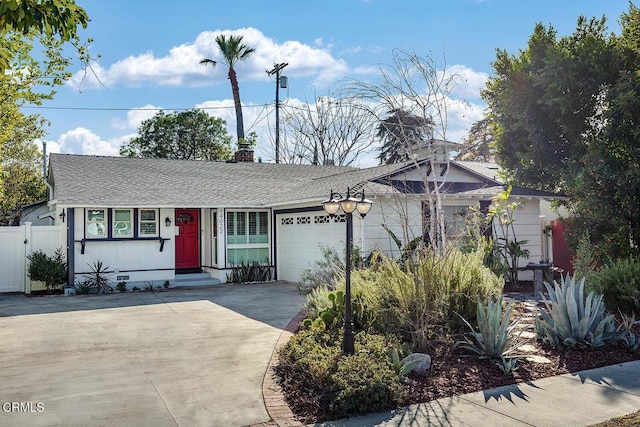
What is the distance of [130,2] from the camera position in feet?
28.9

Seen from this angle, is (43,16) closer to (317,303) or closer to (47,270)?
(317,303)

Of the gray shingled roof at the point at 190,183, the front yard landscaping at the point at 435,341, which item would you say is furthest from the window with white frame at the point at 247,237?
the front yard landscaping at the point at 435,341

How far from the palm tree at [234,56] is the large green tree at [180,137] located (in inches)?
105

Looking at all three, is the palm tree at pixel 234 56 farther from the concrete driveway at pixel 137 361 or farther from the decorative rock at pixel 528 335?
the decorative rock at pixel 528 335

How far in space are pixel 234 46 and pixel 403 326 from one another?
29037 millimetres

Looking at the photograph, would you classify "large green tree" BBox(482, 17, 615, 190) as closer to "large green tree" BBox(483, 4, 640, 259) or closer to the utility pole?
"large green tree" BBox(483, 4, 640, 259)

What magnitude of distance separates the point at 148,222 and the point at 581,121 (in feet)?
40.8

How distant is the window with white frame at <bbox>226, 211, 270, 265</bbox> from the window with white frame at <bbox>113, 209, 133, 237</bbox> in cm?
289

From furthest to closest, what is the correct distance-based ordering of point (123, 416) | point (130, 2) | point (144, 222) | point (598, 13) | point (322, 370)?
point (144, 222) → point (598, 13) → point (130, 2) → point (322, 370) → point (123, 416)

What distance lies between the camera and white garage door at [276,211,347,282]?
13.7 meters

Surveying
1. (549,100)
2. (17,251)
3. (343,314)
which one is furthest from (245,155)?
(343,314)

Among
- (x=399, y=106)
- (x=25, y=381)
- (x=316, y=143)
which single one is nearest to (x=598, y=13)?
(x=399, y=106)

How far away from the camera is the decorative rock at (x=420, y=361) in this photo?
18.9ft

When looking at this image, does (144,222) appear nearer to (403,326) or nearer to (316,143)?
(403,326)
